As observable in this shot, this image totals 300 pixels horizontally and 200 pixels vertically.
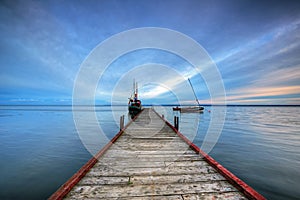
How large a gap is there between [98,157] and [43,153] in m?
6.70

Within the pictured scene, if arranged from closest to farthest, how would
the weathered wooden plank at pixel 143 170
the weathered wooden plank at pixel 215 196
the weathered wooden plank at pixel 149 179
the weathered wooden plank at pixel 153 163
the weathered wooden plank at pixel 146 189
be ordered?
the weathered wooden plank at pixel 215 196 → the weathered wooden plank at pixel 146 189 → the weathered wooden plank at pixel 149 179 → the weathered wooden plank at pixel 143 170 → the weathered wooden plank at pixel 153 163

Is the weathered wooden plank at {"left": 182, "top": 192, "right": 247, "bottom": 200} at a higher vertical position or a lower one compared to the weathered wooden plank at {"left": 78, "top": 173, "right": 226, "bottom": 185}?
lower

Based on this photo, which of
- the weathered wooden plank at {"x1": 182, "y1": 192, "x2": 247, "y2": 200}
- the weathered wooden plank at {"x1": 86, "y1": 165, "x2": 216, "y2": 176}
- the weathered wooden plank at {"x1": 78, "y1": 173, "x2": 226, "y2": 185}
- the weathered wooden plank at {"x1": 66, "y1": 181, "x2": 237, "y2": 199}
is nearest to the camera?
the weathered wooden plank at {"x1": 182, "y1": 192, "x2": 247, "y2": 200}

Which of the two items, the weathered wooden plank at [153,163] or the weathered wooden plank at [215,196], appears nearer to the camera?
the weathered wooden plank at [215,196]

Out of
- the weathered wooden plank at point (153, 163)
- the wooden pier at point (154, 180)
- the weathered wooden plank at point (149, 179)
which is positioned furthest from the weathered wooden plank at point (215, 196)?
the weathered wooden plank at point (153, 163)

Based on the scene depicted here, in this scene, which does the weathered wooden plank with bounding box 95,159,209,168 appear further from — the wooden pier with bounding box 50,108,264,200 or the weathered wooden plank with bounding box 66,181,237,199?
the weathered wooden plank with bounding box 66,181,237,199

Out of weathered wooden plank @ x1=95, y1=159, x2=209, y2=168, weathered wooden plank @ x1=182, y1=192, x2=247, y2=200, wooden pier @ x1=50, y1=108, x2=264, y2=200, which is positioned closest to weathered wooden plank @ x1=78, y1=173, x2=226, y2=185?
wooden pier @ x1=50, y1=108, x2=264, y2=200

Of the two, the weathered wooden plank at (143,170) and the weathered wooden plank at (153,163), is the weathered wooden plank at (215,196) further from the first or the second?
the weathered wooden plank at (153,163)

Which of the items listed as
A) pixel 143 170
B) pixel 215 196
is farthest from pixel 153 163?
pixel 215 196

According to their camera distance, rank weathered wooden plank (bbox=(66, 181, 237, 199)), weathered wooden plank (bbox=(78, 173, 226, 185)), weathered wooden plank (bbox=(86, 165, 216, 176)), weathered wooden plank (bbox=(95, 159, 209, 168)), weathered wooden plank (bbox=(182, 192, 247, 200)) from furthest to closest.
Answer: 1. weathered wooden plank (bbox=(95, 159, 209, 168))
2. weathered wooden plank (bbox=(86, 165, 216, 176))
3. weathered wooden plank (bbox=(78, 173, 226, 185))
4. weathered wooden plank (bbox=(66, 181, 237, 199))
5. weathered wooden plank (bbox=(182, 192, 247, 200))

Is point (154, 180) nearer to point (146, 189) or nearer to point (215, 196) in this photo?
point (146, 189)

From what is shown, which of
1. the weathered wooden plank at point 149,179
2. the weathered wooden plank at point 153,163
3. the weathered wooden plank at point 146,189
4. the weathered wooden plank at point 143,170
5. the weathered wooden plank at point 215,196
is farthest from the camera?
the weathered wooden plank at point 153,163

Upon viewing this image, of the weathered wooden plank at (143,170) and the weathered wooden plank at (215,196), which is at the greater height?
the weathered wooden plank at (143,170)

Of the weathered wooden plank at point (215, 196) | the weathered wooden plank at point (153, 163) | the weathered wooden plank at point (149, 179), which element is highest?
the weathered wooden plank at point (153, 163)
